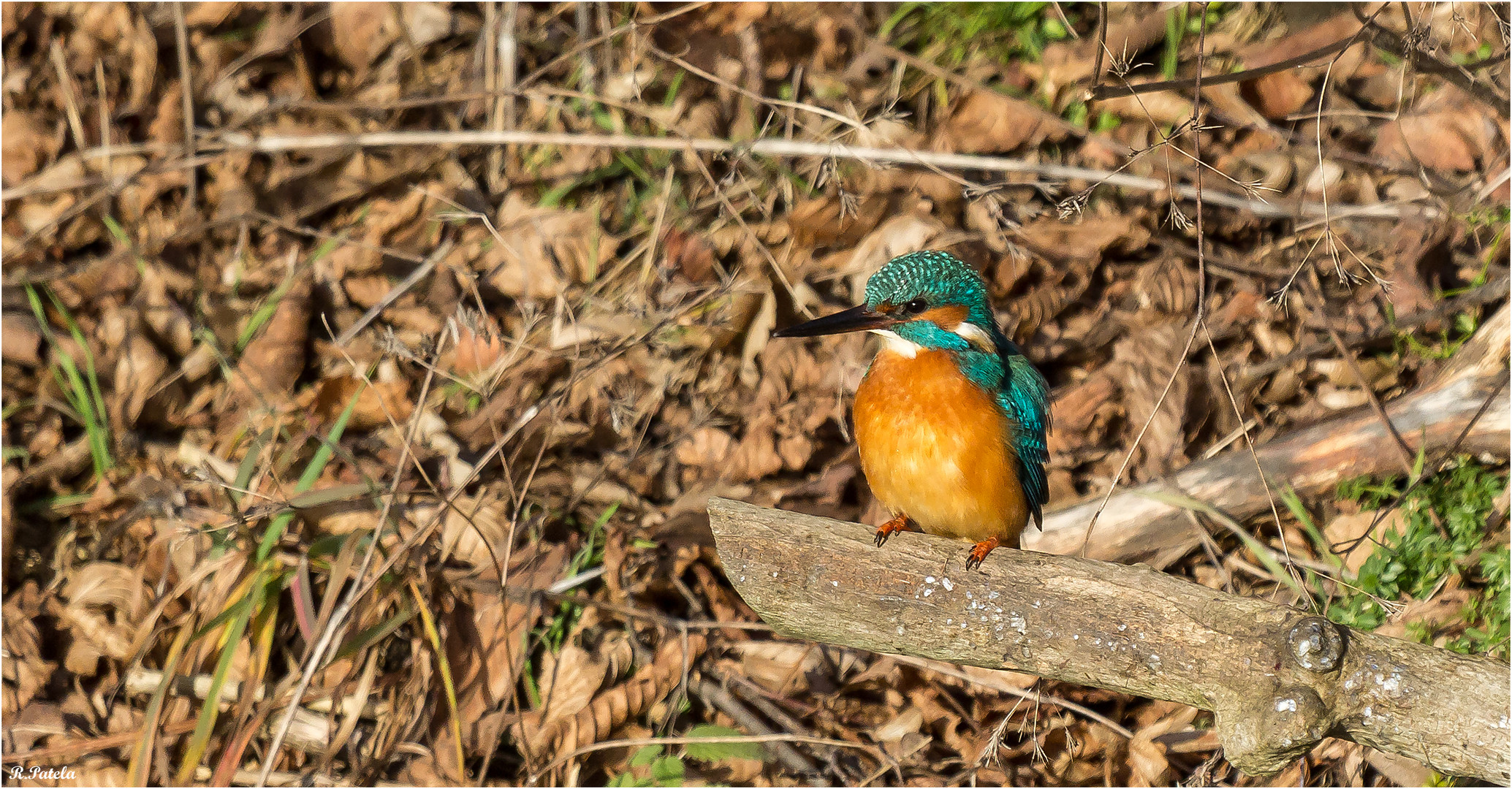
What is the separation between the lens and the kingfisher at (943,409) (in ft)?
8.91

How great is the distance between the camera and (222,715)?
11.7ft

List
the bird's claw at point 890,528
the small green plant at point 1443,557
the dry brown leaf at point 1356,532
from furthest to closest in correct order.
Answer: the dry brown leaf at point 1356,532 → the small green plant at point 1443,557 → the bird's claw at point 890,528

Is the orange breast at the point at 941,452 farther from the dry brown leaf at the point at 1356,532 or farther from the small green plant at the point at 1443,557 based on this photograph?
the dry brown leaf at the point at 1356,532

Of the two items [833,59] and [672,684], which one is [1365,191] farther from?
[672,684]

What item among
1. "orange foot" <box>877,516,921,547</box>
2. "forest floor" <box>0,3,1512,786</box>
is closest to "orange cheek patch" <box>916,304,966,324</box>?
"orange foot" <box>877,516,921,547</box>

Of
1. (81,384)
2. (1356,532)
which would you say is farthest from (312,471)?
(1356,532)

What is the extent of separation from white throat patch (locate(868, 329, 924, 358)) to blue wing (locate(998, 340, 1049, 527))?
0.26 metres

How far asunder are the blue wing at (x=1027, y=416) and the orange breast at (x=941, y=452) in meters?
0.06

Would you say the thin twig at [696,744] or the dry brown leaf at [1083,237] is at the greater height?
the dry brown leaf at [1083,237]

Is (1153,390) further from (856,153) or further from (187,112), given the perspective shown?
(187,112)

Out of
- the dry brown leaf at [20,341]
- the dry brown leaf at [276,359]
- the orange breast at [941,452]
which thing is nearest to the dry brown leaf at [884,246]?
the orange breast at [941,452]

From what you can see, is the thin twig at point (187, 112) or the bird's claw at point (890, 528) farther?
the thin twig at point (187, 112)

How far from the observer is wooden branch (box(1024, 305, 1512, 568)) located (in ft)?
10.8

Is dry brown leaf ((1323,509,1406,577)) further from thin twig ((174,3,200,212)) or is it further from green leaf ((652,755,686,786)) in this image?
thin twig ((174,3,200,212))
